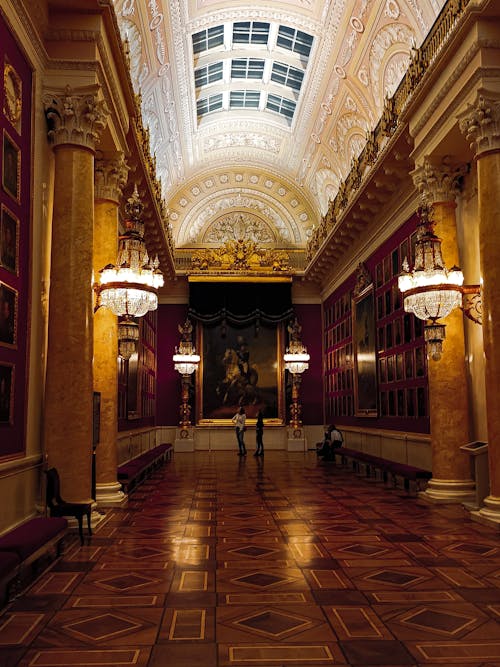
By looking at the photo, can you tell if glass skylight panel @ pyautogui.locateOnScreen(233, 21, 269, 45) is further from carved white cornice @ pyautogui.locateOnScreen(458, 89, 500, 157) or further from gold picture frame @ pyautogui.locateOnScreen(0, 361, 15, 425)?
gold picture frame @ pyautogui.locateOnScreen(0, 361, 15, 425)

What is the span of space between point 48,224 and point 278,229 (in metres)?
17.4

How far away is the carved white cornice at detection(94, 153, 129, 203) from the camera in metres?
10.4

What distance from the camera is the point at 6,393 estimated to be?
679cm

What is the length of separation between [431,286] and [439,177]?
228 cm

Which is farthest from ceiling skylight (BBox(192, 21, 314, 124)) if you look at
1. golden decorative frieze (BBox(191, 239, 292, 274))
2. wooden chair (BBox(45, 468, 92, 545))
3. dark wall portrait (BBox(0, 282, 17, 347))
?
wooden chair (BBox(45, 468, 92, 545))

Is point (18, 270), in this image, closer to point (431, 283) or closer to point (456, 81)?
point (431, 283)

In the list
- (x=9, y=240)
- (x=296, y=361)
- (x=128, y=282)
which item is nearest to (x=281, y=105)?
(x=296, y=361)

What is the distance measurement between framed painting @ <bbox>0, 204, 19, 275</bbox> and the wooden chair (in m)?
2.38

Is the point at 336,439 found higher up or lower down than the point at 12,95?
lower down

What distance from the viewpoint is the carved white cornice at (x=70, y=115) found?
8.23 meters

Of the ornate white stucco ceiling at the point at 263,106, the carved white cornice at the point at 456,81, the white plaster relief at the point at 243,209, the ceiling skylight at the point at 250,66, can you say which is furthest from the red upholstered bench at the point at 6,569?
the white plaster relief at the point at 243,209

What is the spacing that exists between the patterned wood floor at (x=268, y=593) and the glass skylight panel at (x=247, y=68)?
43.7ft

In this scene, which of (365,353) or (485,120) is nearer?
(485,120)

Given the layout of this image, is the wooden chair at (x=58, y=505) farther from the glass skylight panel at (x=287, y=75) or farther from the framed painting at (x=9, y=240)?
the glass skylight panel at (x=287, y=75)
